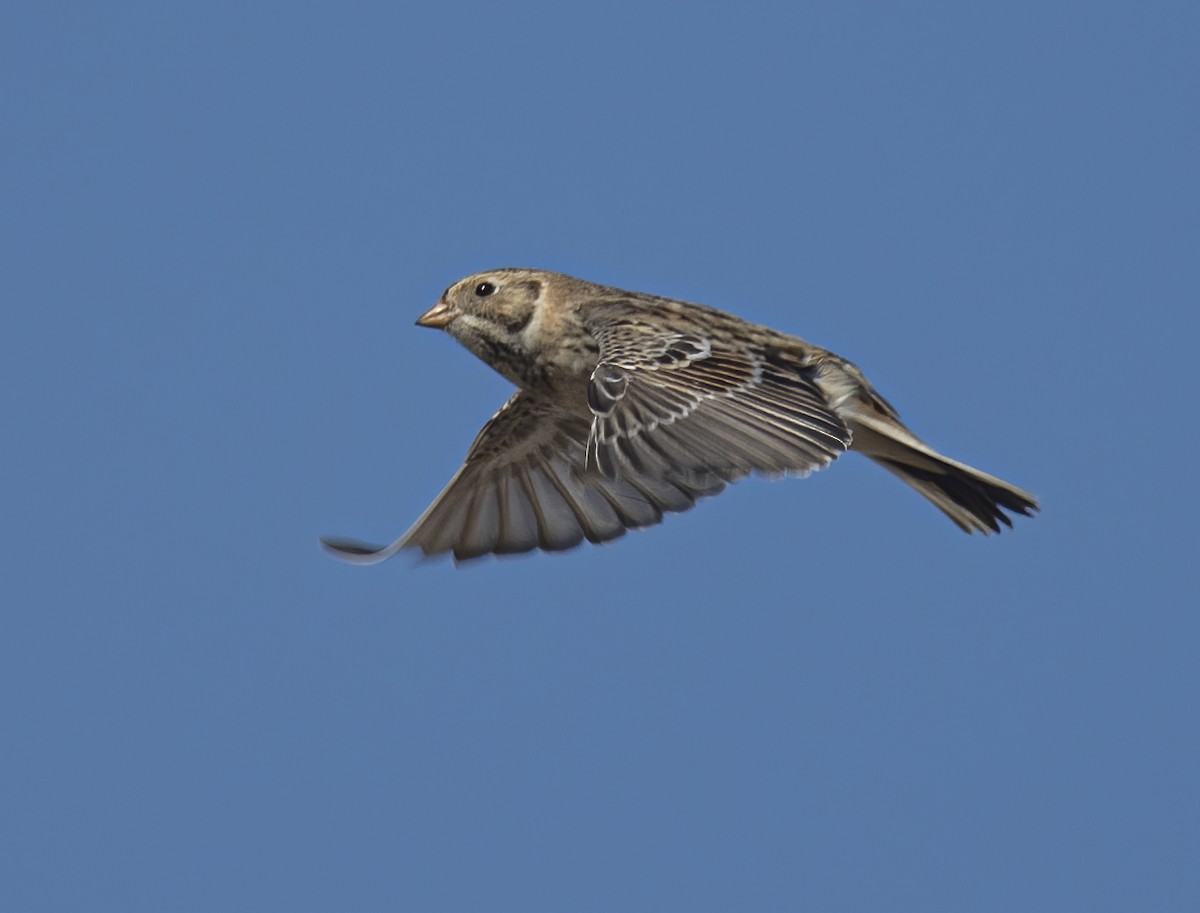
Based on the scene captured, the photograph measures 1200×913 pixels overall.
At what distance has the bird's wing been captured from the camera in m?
10.4

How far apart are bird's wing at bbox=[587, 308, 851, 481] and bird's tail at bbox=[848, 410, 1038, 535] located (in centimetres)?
49

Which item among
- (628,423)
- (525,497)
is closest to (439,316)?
(525,497)

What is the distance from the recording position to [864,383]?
39.2 ft

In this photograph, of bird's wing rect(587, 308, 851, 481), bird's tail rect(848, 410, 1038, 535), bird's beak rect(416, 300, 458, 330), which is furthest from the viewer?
bird's beak rect(416, 300, 458, 330)

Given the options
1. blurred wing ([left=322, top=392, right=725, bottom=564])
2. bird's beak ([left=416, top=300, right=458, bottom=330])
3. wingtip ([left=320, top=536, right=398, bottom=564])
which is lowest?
wingtip ([left=320, top=536, right=398, bottom=564])

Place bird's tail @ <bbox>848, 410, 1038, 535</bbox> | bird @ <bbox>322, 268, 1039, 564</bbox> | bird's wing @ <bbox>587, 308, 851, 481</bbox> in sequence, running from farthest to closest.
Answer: bird's tail @ <bbox>848, 410, 1038, 535</bbox>
bird @ <bbox>322, 268, 1039, 564</bbox>
bird's wing @ <bbox>587, 308, 851, 481</bbox>

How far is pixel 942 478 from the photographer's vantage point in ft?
39.3

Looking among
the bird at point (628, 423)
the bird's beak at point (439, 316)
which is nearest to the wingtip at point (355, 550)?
the bird at point (628, 423)

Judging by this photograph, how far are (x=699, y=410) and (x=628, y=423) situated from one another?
381 millimetres

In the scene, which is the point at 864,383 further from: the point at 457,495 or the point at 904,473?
the point at 457,495

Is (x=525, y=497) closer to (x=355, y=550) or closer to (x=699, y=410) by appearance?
(x=355, y=550)

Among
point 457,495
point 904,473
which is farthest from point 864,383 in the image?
point 457,495

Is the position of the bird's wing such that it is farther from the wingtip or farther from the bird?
the wingtip

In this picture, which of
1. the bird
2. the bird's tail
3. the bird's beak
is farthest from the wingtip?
the bird's tail
